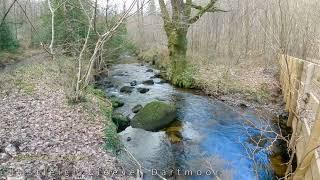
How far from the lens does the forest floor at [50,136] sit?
20.9 feet

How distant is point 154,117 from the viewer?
11.4m

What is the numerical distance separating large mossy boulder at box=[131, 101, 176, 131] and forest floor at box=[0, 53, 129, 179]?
160cm

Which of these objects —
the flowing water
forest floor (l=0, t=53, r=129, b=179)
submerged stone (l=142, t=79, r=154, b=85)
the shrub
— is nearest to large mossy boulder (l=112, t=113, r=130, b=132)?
the flowing water

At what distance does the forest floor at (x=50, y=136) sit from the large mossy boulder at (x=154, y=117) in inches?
63.0

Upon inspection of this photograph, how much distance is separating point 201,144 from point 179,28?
10341mm

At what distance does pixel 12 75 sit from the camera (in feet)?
51.2

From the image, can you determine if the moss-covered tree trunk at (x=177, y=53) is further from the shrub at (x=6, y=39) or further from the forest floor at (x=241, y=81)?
the shrub at (x=6, y=39)

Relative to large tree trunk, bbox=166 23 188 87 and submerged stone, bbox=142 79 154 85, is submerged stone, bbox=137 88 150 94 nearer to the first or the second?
submerged stone, bbox=142 79 154 85

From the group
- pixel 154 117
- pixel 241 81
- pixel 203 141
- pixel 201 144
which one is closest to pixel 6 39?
pixel 154 117

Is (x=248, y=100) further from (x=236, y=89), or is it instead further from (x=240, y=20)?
(x=240, y=20)

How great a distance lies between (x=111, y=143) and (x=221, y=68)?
11.6m

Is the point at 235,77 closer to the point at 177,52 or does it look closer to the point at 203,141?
the point at 177,52

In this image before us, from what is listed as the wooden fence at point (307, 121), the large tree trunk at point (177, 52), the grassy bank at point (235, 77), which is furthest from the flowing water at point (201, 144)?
the large tree trunk at point (177, 52)

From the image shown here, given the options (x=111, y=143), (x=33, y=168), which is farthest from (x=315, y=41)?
(x=33, y=168)
